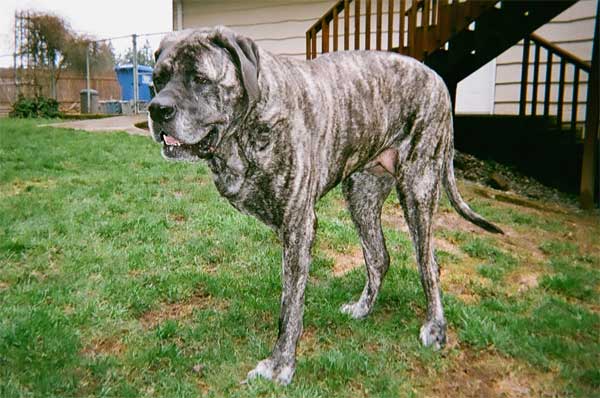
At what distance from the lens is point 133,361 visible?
286 centimetres

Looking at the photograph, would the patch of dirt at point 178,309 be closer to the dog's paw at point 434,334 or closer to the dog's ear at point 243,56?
the dog's paw at point 434,334

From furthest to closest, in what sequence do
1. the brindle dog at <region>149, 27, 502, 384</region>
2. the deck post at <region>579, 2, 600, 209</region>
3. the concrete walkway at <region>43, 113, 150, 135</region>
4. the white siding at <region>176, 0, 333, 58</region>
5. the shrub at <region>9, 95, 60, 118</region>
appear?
the shrub at <region>9, 95, 60, 118</region>
the white siding at <region>176, 0, 333, 58</region>
the concrete walkway at <region>43, 113, 150, 135</region>
the deck post at <region>579, 2, 600, 209</region>
the brindle dog at <region>149, 27, 502, 384</region>

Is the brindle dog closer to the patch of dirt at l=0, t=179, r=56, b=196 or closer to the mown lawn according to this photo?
the mown lawn

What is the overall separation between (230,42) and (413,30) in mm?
4691

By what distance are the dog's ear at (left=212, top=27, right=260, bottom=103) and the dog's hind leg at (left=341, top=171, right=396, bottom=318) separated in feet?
4.13

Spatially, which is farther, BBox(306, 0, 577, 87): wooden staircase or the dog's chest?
BBox(306, 0, 577, 87): wooden staircase

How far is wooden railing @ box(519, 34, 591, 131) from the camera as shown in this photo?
23.7ft

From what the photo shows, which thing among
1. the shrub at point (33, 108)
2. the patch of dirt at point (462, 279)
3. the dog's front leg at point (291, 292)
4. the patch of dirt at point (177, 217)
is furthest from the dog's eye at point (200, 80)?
the shrub at point (33, 108)

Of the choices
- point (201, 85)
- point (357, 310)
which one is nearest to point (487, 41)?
point (357, 310)

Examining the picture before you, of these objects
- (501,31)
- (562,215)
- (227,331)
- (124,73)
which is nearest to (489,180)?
(562,215)

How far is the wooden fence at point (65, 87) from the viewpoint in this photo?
15430mm

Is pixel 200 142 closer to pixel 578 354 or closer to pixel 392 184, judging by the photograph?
pixel 392 184

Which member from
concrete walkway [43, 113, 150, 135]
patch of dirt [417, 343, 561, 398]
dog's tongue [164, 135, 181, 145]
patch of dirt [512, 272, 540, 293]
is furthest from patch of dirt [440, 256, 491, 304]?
concrete walkway [43, 113, 150, 135]

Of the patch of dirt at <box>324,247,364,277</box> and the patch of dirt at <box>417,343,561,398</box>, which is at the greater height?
the patch of dirt at <box>324,247,364,277</box>
